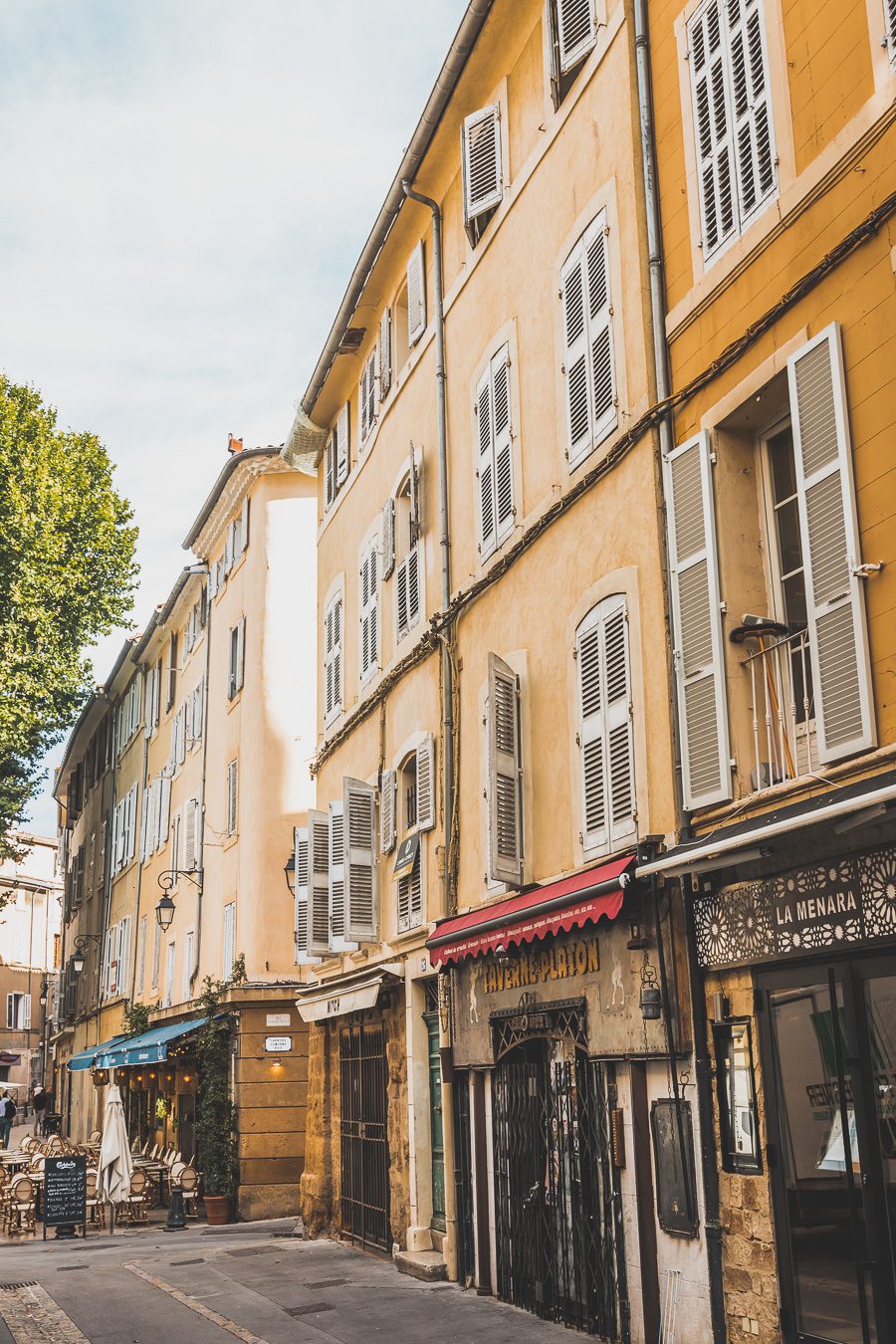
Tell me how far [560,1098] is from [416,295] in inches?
364

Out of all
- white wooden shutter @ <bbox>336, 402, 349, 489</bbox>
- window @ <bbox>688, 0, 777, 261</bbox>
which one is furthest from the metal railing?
white wooden shutter @ <bbox>336, 402, 349, 489</bbox>

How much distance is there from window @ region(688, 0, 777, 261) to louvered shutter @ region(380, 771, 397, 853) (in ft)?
26.4

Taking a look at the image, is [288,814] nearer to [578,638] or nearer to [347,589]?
[347,589]

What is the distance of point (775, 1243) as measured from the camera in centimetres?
746

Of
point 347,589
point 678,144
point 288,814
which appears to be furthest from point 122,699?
point 678,144

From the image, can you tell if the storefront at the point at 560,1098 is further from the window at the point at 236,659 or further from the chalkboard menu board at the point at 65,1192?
the window at the point at 236,659

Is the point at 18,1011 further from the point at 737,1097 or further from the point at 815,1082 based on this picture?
the point at 815,1082

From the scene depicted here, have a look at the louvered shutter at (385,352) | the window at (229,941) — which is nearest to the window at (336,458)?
the louvered shutter at (385,352)

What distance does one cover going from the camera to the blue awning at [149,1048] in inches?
913

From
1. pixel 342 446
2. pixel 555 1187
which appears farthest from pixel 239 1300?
pixel 342 446

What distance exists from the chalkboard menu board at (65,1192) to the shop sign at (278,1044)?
3356 mm

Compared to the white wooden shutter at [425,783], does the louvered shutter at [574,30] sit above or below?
above

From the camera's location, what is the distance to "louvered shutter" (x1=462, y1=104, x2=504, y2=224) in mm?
13188

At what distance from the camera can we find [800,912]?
734cm
